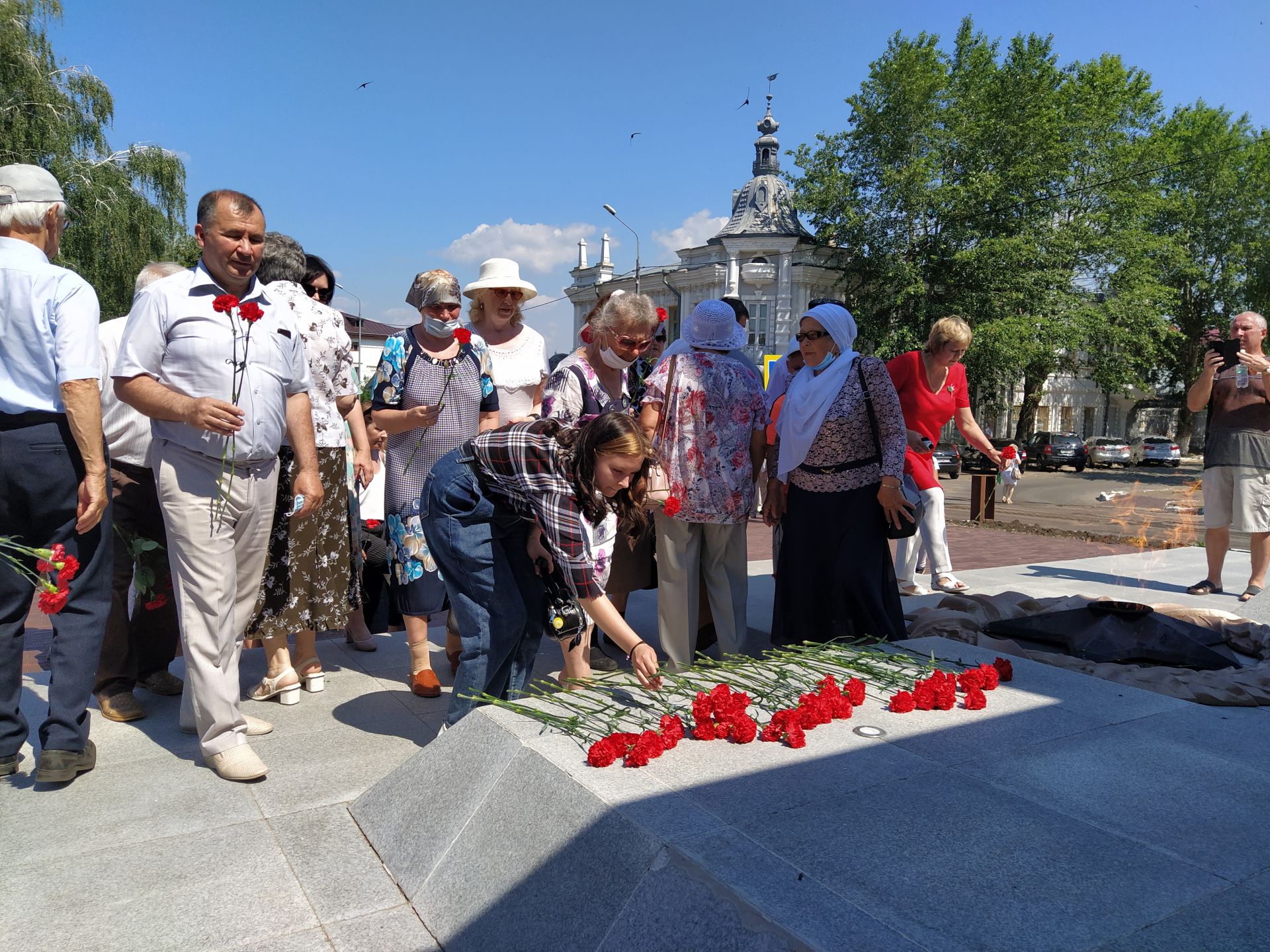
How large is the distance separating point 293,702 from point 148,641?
0.71m

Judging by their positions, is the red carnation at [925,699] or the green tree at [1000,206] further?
the green tree at [1000,206]

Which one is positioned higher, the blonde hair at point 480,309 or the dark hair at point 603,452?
the blonde hair at point 480,309

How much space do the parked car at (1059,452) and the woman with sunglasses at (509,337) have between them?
3309cm

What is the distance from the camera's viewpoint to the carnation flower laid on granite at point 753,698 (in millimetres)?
2955

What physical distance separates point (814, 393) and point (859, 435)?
11.6 inches

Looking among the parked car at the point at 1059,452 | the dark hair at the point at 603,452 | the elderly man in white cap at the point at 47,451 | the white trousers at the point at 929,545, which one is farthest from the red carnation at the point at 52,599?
the parked car at the point at 1059,452

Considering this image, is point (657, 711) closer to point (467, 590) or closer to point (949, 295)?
point (467, 590)

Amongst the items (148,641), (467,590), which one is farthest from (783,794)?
(148,641)

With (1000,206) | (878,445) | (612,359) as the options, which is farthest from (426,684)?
(1000,206)

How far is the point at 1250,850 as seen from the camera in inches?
92.3

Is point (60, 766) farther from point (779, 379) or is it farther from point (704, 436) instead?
point (779, 379)

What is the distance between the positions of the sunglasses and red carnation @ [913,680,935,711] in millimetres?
3241

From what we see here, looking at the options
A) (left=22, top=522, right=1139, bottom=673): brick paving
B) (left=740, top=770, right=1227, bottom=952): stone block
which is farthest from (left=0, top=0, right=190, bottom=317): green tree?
(left=740, top=770, right=1227, bottom=952): stone block

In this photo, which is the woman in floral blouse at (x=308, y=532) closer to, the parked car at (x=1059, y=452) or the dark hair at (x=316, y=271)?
the dark hair at (x=316, y=271)
